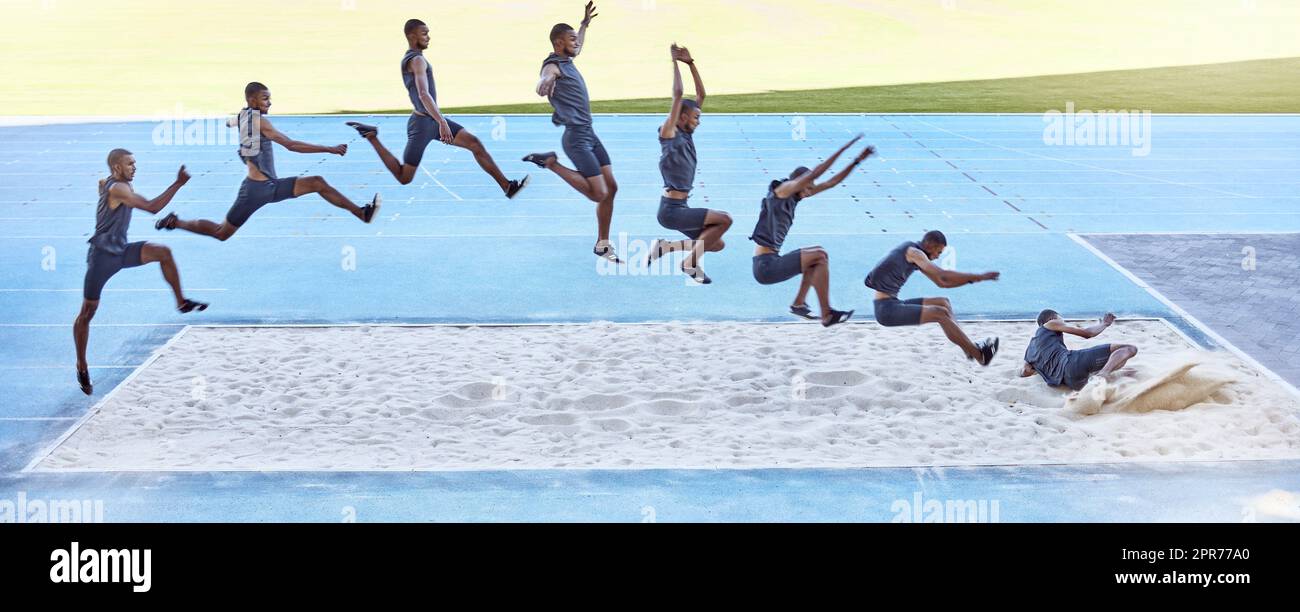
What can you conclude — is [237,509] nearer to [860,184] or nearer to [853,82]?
[860,184]

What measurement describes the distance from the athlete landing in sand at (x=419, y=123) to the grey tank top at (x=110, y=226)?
6.16 ft

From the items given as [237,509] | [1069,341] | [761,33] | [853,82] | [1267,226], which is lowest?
[237,509]

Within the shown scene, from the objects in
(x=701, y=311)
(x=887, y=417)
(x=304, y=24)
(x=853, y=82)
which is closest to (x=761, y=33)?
(x=853, y=82)

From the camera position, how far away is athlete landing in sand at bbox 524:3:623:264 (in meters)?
7.18

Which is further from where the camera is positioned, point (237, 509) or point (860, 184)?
point (860, 184)

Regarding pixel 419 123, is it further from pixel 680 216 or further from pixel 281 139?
pixel 680 216

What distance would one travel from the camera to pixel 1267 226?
663 inches

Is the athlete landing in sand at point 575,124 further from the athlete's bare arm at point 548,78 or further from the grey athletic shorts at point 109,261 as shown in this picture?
the grey athletic shorts at point 109,261

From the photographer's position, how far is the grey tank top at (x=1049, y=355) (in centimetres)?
1096

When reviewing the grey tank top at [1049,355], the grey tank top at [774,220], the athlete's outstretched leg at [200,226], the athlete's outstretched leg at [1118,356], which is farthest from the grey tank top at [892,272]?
the athlete's outstretched leg at [200,226]

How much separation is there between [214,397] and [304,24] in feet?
97.2

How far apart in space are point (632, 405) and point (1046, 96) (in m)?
19.2

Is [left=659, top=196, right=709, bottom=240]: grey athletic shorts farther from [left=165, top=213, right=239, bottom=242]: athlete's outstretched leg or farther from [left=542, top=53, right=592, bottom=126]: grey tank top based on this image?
[left=165, top=213, right=239, bottom=242]: athlete's outstretched leg

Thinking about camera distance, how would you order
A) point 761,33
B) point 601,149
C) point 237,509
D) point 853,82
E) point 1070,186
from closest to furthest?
point 601,149 → point 237,509 → point 1070,186 → point 853,82 → point 761,33
